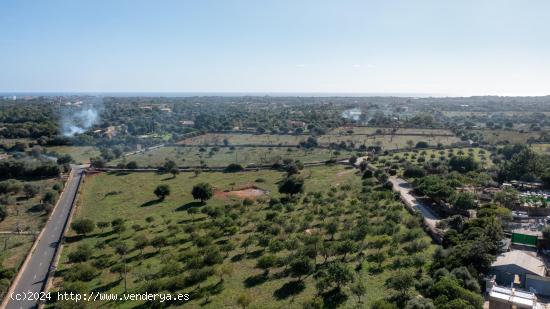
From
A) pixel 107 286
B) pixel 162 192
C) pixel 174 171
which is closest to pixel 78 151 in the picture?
pixel 174 171

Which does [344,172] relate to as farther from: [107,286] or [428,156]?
[107,286]

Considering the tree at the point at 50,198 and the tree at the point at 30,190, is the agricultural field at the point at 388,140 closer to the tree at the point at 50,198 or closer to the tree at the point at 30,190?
the tree at the point at 50,198

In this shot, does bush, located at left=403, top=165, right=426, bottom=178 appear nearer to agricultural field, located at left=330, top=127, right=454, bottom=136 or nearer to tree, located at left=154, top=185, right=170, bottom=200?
tree, located at left=154, top=185, right=170, bottom=200

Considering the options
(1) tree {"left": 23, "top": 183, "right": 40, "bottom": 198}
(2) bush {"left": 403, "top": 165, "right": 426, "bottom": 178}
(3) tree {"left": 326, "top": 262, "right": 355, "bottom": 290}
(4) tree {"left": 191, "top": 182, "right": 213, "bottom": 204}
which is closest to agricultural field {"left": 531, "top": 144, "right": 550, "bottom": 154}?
(2) bush {"left": 403, "top": 165, "right": 426, "bottom": 178}

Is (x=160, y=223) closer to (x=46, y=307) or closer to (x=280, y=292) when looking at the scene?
(x=46, y=307)

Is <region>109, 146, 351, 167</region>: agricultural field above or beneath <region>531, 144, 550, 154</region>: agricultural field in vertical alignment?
beneath

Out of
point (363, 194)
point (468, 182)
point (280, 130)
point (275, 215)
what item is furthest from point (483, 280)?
point (280, 130)
